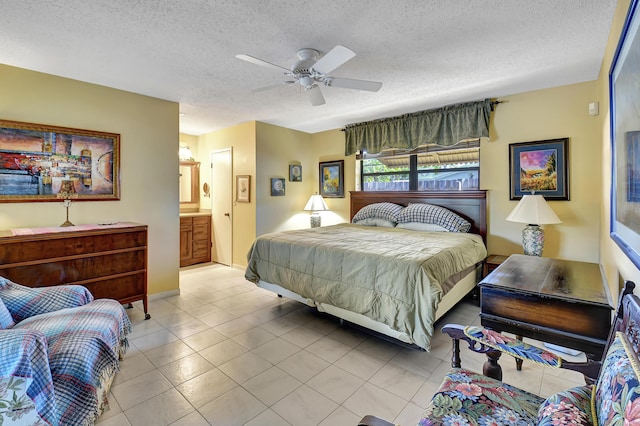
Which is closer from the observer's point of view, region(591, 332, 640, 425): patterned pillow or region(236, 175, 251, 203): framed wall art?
region(591, 332, 640, 425): patterned pillow

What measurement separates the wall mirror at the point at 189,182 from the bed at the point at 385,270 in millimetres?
3095

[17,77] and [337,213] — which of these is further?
[337,213]

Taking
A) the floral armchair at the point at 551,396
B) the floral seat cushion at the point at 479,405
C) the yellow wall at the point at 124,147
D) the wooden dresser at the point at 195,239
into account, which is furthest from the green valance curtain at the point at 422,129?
the floral seat cushion at the point at 479,405

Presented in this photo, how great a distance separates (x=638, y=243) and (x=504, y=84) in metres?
2.73

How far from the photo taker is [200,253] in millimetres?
5672

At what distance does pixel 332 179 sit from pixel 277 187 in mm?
1055

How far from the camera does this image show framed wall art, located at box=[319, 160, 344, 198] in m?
5.46

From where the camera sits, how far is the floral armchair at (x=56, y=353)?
1.11 metres

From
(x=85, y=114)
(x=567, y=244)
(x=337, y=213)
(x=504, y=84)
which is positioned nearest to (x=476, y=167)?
(x=504, y=84)

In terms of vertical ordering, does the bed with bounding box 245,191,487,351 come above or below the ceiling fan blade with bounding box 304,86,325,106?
below

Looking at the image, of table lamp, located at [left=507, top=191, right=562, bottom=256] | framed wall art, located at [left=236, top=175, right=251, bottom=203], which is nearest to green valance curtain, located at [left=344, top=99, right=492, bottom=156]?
table lamp, located at [left=507, top=191, right=562, bottom=256]

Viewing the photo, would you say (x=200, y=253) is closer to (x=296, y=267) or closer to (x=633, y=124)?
(x=296, y=267)

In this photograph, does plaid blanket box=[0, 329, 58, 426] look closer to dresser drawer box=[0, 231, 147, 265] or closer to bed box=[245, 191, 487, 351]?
dresser drawer box=[0, 231, 147, 265]

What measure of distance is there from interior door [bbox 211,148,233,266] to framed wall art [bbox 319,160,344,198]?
5.57 ft
